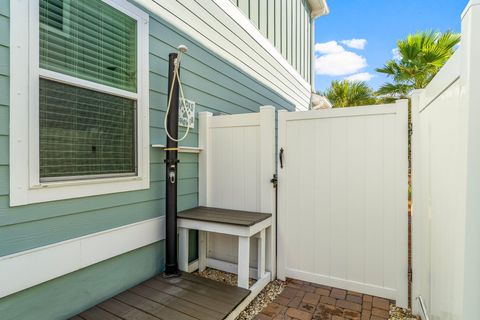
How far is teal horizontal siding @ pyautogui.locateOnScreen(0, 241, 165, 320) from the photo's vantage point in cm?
151

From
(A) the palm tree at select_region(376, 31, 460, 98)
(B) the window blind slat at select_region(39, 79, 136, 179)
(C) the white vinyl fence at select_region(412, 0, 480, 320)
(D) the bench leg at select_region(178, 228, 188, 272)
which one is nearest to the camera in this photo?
(C) the white vinyl fence at select_region(412, 0, 480, 320)

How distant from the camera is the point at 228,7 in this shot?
3529 mm

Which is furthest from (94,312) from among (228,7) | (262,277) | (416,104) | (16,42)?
(228,7)

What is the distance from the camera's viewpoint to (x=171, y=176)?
2299 mm

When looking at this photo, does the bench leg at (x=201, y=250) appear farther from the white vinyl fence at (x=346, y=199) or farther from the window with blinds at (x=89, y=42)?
the window with blinds at (x=89, y=42)

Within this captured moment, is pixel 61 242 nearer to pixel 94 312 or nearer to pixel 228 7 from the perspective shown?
pixel 94 312

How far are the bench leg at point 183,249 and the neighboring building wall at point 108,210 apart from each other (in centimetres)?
20

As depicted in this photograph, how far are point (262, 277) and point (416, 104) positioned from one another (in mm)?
2150

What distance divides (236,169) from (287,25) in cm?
435

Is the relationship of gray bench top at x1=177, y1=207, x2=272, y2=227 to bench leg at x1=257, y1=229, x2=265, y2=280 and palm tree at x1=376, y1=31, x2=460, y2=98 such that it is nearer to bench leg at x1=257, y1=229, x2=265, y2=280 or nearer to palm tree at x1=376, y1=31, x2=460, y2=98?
bench leg at x1=257, y1=229, x2=265, y2=280

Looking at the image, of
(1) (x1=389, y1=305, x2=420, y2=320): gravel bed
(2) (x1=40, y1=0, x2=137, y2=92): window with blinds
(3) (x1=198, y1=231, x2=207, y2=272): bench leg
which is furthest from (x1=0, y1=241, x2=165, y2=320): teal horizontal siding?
(1) (x1=389, y1=305, x2=420, y2=320): gravel bed

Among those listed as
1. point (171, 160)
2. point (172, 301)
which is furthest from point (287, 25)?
point (172, 301)

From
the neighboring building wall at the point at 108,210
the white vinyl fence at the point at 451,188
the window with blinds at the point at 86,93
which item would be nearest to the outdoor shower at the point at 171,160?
the neighboring building wall at the point at 108,210

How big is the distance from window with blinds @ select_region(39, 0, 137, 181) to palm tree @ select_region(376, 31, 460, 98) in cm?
558
